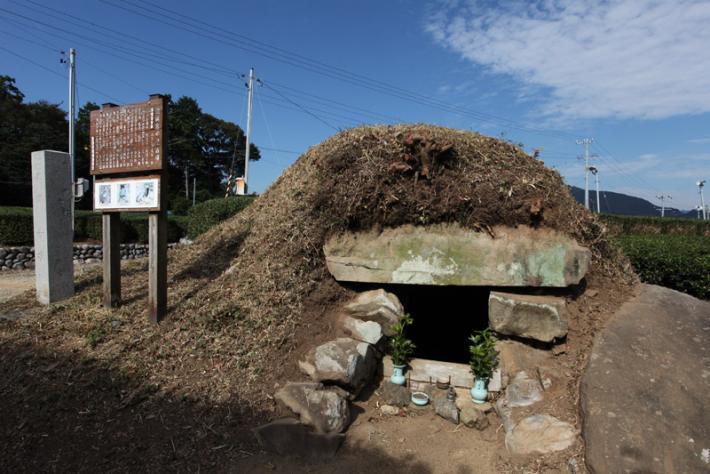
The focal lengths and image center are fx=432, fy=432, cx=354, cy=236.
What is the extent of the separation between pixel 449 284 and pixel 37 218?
5.57 metres

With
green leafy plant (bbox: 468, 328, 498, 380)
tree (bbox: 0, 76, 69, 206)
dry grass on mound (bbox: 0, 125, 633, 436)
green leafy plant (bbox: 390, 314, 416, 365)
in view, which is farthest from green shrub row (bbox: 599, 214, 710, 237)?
tree (bbox: 0, 76, 69, 206)

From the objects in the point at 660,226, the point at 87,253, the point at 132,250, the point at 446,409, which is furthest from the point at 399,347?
the point at 660,226

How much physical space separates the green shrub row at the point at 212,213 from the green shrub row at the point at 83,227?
5.95 metres

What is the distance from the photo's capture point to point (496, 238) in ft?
14.2

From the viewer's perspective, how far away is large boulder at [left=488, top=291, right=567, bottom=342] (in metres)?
4.01

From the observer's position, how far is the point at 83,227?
15.2 meters

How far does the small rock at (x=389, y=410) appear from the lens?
12.6ft

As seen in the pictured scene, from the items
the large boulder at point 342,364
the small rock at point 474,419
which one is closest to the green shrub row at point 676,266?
the small rock at point 474,419

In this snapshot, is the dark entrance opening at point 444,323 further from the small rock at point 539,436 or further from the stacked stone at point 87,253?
the stacked stone at point 87,253

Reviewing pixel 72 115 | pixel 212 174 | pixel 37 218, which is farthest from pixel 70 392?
pixel 212 174

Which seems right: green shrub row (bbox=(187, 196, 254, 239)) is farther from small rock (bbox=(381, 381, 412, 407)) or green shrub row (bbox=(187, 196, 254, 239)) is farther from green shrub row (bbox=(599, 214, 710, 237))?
green shrub row (bbox=(599, 214, 710, 237))

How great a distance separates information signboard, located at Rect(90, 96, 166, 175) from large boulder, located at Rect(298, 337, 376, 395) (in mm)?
2700

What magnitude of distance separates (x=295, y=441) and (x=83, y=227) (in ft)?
49.3

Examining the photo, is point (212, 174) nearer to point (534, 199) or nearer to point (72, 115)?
point (72, 115)
